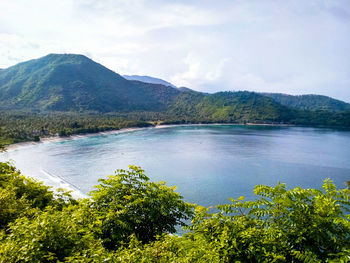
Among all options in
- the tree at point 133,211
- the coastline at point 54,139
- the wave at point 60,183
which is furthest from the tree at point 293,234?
the coastline at point 54,139

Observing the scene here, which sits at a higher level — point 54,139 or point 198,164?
point 54,139

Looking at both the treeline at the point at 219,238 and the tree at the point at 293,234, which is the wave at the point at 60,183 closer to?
the treeline at the point at 219,238

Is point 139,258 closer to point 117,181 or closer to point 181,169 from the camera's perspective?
point 117,181

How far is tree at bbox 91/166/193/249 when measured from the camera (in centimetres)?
1176

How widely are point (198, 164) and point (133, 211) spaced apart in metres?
63.9

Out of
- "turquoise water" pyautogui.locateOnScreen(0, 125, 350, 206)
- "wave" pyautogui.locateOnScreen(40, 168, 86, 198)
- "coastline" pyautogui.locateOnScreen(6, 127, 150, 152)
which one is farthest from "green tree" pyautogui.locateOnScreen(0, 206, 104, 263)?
"coastline" pyautogui.locateOnScreen(6, 127, 150, 152)

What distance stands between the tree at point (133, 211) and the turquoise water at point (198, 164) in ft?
105

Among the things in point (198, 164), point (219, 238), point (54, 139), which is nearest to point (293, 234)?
point (219, 238)

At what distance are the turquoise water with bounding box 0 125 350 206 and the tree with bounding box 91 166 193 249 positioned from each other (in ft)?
105

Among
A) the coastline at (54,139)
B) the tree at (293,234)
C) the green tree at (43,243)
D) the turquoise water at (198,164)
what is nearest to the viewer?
the green tree at (43,243)

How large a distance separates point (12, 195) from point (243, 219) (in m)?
12.5

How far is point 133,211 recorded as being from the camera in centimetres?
1283

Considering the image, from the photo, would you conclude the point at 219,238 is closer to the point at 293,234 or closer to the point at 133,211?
the point at 293,234

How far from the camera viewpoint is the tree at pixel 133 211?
11.8 m
